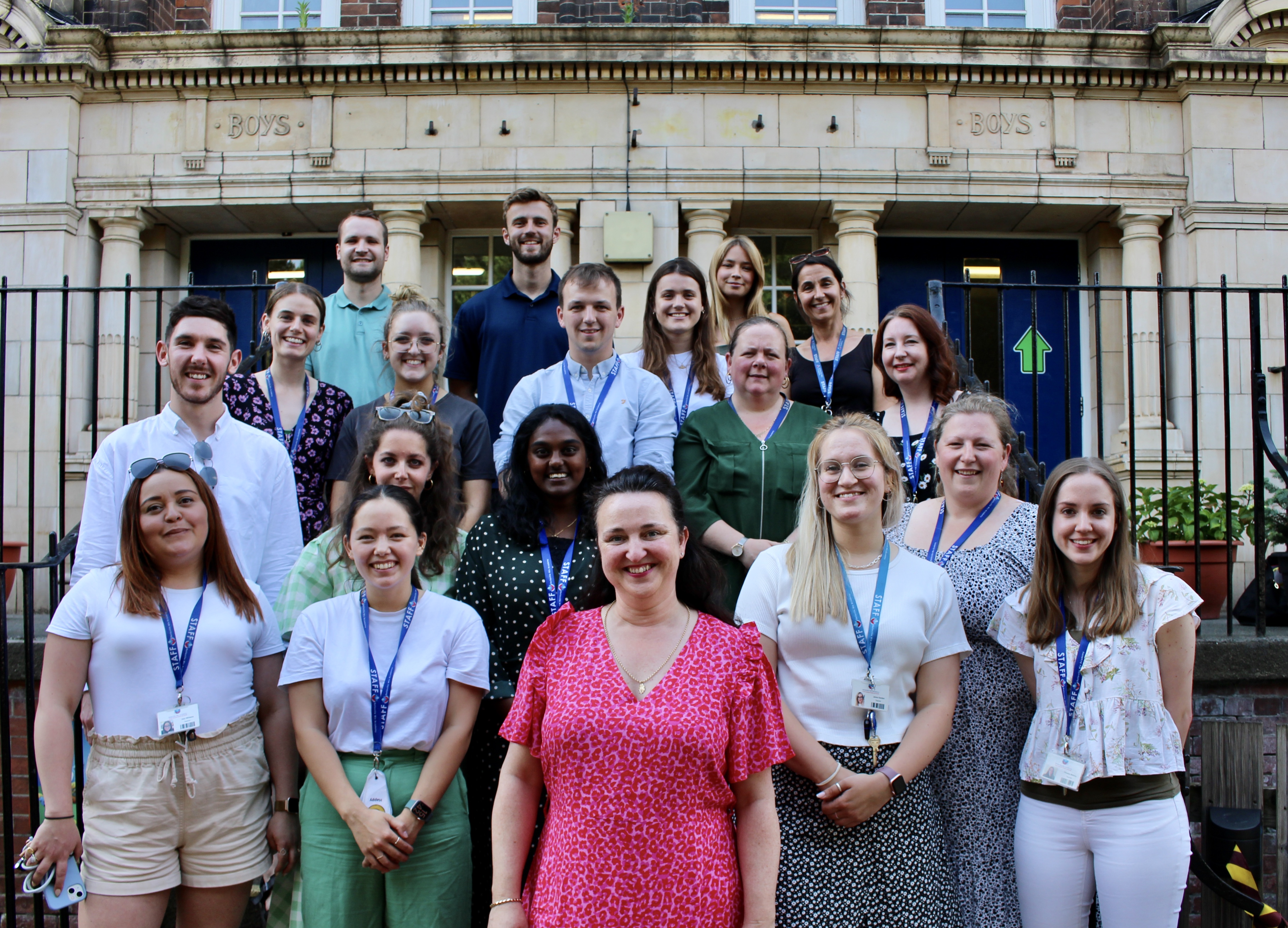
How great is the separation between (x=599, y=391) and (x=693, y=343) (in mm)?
727

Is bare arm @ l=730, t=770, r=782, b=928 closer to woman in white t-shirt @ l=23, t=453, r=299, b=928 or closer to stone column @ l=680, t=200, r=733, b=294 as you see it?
woman in white t-shirt @ l=23, t=453, r=299, b=928

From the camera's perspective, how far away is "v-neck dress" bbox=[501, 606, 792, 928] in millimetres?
2115

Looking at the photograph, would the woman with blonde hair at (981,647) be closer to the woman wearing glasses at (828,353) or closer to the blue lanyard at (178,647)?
the woman wearing glasses at (828,353)

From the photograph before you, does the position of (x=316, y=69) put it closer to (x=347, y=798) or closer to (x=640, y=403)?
(x=640, y=403)

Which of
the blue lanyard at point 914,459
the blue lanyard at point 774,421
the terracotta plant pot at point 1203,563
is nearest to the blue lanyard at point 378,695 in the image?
the blue lanyard at point 774,421

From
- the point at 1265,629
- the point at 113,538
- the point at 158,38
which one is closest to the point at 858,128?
the point at 1265,629

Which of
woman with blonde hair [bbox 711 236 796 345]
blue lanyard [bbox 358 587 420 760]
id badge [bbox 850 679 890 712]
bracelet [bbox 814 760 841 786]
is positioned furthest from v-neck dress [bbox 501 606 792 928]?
woman with blonde hair [bbox 711 236 796 345]

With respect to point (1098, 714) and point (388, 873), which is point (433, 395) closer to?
point (388, 873)

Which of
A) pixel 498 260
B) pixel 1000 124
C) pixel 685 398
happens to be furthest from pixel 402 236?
pixel 1000 124

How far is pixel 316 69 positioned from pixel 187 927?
7672 mm

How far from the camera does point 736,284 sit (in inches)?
187

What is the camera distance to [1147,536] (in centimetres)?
581

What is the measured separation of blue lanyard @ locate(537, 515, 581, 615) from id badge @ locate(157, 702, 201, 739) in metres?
1.08

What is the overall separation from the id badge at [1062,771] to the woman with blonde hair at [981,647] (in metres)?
0.18
